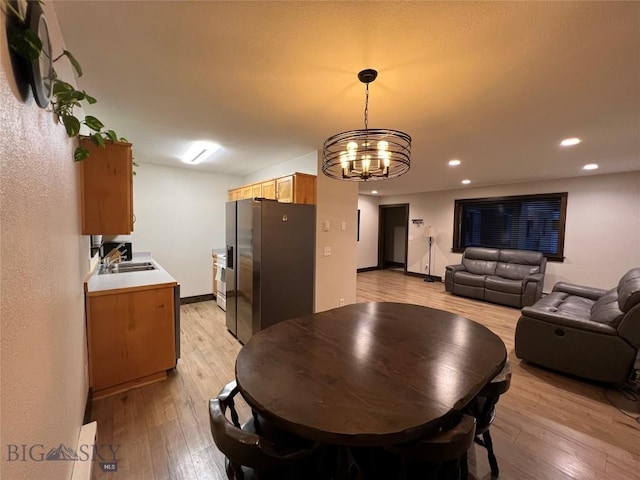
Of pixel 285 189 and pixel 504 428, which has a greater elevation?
pixel 285 189

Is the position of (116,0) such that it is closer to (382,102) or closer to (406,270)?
(382,102)

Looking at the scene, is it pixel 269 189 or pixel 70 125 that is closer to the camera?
pixel 70 125

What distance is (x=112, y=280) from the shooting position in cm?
250

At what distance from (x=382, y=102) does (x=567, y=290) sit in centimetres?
393

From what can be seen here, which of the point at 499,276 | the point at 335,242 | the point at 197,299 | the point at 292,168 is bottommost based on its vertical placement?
the point at 197,299

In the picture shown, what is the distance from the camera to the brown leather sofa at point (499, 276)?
4.67m

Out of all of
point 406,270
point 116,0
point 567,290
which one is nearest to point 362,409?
point 116,0

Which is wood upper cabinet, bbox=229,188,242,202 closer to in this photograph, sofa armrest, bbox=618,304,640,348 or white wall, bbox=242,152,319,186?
white wall, bbox=242,152,319,186

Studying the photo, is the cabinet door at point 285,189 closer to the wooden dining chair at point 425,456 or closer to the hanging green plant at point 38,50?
the hanging green plant at point 38,50

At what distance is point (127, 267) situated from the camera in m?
3.35

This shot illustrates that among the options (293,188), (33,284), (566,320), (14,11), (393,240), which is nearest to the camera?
(14,11)

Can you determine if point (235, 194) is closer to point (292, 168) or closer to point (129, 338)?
point (292, 168)

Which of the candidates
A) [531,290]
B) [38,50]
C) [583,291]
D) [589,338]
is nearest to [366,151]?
[38,50]

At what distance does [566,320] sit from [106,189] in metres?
4.19
